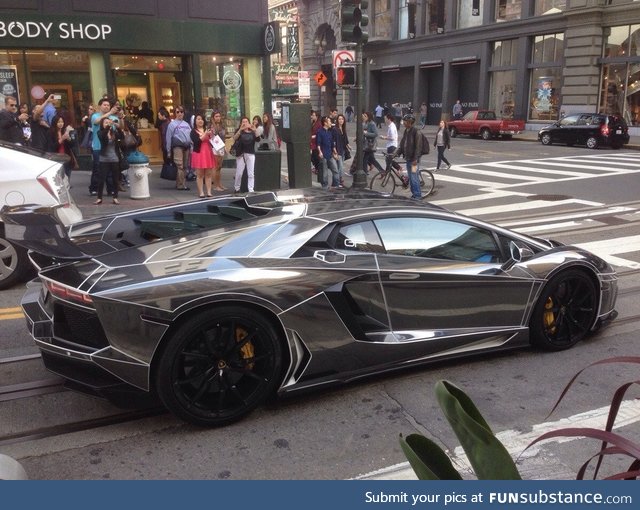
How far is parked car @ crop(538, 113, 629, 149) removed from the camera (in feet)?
84.4

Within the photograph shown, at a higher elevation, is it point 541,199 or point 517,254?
point 517,254

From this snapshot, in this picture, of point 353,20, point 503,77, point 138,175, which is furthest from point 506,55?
point 138,175

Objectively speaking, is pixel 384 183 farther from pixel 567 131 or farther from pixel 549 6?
pixel 549 6

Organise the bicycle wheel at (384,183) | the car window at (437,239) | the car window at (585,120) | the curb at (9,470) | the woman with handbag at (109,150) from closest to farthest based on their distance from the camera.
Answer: the curb at (9,470), the car window at (437,239), the woman with handbag at (109,150), the bicycle wheel at (384,183), the car window at (585,120)

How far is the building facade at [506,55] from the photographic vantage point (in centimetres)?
3159

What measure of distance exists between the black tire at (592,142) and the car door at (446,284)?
2374 cm

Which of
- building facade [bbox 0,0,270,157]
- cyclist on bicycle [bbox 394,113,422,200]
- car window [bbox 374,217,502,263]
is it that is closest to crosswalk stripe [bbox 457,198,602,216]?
cyclist on bicycle [bbox 394,113,422,200]

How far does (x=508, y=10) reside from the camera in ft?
125

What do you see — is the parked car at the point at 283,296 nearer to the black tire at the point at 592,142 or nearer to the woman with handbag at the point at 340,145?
the woman with handbag at the point at 340,145

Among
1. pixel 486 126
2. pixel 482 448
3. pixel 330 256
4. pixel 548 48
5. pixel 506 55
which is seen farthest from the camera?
pixel 506 55

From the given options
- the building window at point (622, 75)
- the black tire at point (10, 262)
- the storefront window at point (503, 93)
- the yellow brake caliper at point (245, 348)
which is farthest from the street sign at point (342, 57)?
the storefront window at point (503, 93)

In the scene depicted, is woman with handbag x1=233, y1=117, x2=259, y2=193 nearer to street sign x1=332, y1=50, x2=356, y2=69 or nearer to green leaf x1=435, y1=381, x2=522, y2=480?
street sign x1=332, y1=50, x2=356, y2=69

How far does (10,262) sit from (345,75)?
28.4ft

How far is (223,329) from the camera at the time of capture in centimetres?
381
